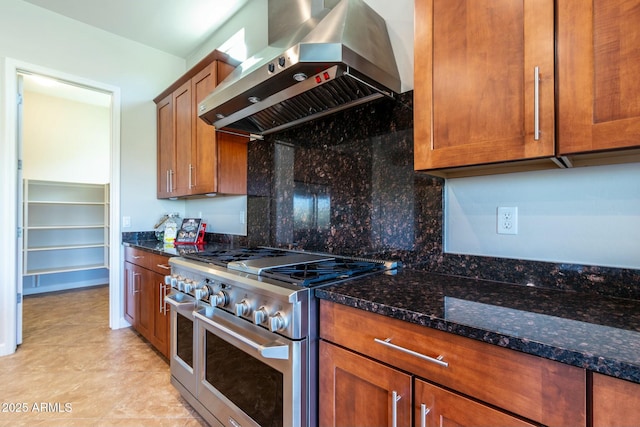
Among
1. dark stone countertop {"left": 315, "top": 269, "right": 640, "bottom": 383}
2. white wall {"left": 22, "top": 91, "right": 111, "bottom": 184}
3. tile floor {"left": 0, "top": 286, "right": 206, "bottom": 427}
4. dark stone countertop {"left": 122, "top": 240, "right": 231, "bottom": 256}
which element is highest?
white wall {"left": 22, "top": 91, "right": 111, "bottom": 184}

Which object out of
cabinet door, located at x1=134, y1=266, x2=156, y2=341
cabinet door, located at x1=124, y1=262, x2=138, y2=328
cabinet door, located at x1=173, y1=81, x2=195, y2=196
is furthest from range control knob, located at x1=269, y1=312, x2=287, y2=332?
cabinet door, located at x1=124, y1=262, x2=138, y2=328

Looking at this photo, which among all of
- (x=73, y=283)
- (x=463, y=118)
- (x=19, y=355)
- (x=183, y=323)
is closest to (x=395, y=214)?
(x=463, y=118)

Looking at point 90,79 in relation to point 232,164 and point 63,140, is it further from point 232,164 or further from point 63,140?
point 63,140

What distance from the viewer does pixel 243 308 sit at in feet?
4.16

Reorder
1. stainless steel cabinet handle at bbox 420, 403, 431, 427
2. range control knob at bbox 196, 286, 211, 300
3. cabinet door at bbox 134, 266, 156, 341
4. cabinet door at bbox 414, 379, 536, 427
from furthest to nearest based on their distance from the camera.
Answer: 1. cabinet door at bbox 134, 266, 156, 341
2. range control knob at bbox 196, 286, 211, 300
3. stainless steel cabinet handle at bbox 420, 403, 431, 427
4. cabinet door at bbox 414, 379, 536, 427

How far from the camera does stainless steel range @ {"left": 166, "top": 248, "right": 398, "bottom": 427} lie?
3.62 feet

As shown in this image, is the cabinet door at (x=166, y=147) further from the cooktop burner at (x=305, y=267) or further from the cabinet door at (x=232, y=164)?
the cooktop burner at (x=305, y=267)

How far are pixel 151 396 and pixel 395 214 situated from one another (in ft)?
6.16

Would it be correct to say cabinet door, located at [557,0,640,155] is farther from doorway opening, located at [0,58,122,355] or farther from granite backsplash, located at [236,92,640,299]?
doorway opening, located at [0,58,122,355]

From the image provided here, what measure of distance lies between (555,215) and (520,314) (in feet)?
1.70

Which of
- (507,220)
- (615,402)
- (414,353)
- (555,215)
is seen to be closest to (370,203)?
(507,220)

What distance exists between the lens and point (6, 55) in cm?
252

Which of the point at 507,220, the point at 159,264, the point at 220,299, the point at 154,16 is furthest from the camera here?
the point at 154,16

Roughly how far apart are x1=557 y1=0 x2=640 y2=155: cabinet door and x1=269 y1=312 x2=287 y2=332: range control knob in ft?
3.34
